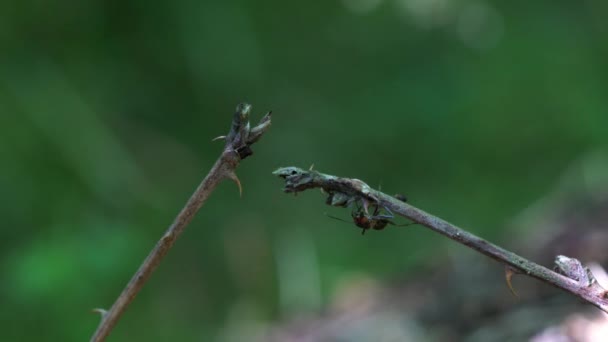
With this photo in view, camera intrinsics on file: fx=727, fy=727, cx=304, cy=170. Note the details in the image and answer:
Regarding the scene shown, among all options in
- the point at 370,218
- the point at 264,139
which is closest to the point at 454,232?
the point at 370,218

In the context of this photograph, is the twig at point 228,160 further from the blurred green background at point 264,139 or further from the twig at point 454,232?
the blurred green background at point 264,139

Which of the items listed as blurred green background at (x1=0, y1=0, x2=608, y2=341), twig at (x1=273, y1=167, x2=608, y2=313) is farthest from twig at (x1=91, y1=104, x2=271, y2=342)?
blurred green background at (x1=0, y1=0, x2=608, y2=341)

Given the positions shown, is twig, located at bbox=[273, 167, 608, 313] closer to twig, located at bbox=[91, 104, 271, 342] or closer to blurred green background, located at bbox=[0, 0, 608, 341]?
twig, located at bbox=[91, 104, 271, 342]

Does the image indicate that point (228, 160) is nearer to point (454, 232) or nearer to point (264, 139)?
point (454, 232)

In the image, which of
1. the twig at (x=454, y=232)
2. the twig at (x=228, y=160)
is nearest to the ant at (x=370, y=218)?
the twig at (x=454, y=232)

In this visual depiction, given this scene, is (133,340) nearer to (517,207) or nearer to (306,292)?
(306,292)

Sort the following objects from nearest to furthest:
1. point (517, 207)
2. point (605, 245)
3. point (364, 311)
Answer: point (605, 245) → point (364, 311) → point (517, 207)

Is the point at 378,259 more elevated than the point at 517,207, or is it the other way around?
the point at 517,207

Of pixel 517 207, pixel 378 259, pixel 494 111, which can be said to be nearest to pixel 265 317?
pixel 378 259
